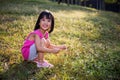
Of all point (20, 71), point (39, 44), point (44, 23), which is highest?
point (44, 23)

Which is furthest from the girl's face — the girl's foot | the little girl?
the girl's foot

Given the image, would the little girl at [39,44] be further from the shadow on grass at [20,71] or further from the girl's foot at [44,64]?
the shadow on grass at [20,71]

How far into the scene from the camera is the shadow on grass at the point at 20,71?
18.7 feet

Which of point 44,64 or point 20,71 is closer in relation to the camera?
point 20,71

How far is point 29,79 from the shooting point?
18.5 ft

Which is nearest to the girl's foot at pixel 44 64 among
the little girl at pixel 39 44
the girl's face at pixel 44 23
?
the little girl at pixel 39 44

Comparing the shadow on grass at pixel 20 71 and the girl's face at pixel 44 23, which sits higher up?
the girl's face at pixel 44 23

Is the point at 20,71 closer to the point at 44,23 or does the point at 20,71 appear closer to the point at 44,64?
the point at 44,64

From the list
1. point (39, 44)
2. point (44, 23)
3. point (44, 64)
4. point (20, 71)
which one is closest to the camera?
point (20, 71)

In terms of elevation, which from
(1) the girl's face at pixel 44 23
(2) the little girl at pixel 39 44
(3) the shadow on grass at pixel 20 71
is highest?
(1) the girl's face at pixel 44 23

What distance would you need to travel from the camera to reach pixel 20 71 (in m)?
6.01

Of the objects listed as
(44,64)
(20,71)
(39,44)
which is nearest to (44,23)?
(39,44)

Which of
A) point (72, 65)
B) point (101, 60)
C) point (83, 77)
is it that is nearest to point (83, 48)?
point (101, 60)

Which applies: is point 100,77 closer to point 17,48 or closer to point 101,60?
point 101,60
